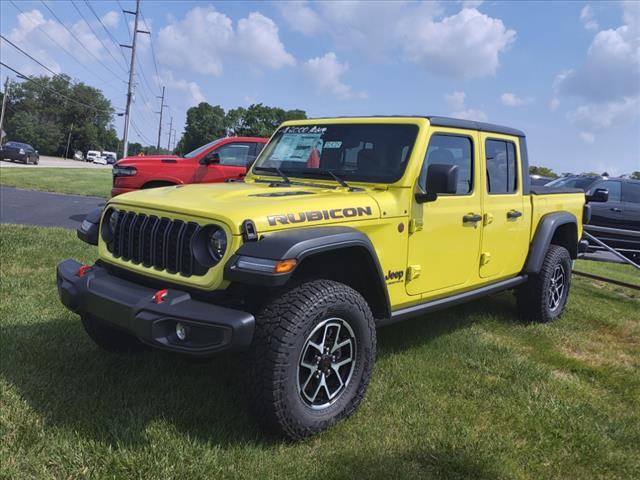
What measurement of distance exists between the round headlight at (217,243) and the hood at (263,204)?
8 cm

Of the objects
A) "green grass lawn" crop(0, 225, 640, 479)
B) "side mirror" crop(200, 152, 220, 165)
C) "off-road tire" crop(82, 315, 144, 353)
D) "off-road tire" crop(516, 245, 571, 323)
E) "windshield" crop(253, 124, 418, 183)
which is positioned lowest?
"green grass lawn" crop(0, 225, 640, 479)

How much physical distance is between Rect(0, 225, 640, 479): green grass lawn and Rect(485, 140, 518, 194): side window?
1362 millimetres

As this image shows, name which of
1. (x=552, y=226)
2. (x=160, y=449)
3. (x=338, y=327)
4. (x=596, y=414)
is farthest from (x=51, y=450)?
(x=552, y=226)

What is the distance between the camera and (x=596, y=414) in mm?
3572

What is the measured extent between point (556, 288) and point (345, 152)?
9.80 ft

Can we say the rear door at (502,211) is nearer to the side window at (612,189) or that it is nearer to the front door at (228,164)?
the front door at (228,164)

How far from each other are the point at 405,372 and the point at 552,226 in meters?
2.30

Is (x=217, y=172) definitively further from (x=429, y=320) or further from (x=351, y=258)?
(x=351, y=258)

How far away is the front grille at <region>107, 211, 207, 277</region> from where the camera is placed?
2.99 meters

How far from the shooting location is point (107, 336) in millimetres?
3828

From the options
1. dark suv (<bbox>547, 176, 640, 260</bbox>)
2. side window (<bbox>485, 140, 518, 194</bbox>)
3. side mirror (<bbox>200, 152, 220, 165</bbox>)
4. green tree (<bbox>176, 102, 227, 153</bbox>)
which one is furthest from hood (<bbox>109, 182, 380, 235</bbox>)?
green tree (<bbox>176, 102, 227, 153</bbox>)

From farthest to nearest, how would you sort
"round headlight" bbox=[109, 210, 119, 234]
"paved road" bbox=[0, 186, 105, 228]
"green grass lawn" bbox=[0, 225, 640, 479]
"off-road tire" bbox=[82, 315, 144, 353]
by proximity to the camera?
"paved road" bbox=[0, 186, 105, 228] → "off-road tire" bbox=[82, 315, 144, 353] → "round headlight" bbox=[109, 210, 119, 234] → "green grass lawn" bbox=[0, 225, 640, 479]

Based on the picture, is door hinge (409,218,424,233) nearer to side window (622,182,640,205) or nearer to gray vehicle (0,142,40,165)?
side window (622,182,640,205)

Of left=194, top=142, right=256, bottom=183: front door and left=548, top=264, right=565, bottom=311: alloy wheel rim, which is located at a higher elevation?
left=194, top=142, right=256, bottom=183: front door
